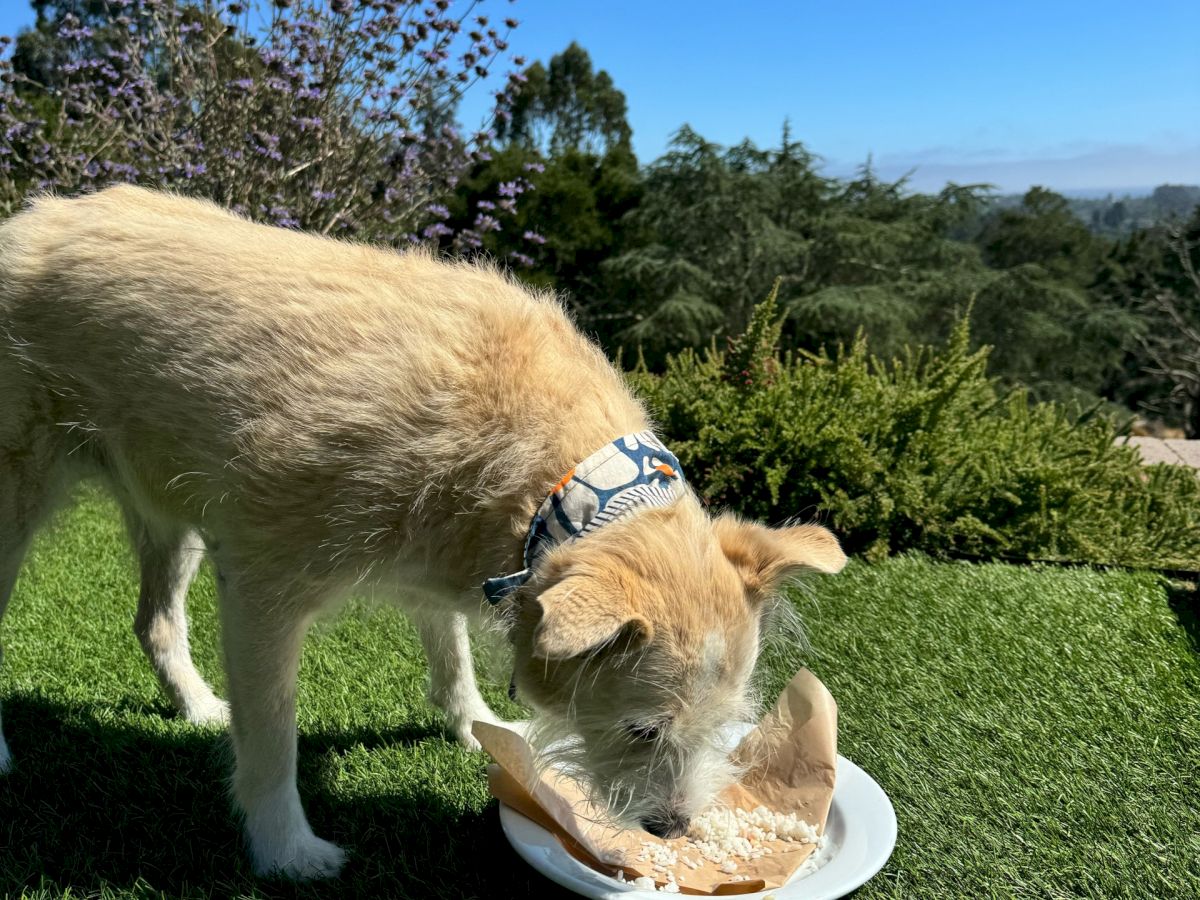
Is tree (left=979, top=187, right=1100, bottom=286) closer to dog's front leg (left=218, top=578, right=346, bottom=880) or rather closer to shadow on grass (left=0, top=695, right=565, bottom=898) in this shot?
shadow on grass (left=0, top=695, right=565, bottom=898)

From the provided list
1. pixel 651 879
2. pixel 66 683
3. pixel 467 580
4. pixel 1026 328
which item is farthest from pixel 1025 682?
pixel 1026 328

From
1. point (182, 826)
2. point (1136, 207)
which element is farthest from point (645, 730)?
point (1136, 207)

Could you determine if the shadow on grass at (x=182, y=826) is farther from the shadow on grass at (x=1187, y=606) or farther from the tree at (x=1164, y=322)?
the tree at (x=1164, y=322)

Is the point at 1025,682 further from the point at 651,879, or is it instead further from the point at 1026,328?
the point at 1026,328

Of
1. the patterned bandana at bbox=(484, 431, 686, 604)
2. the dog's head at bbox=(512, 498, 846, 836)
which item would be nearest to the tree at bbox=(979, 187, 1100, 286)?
the dog's head at bbox=(512, 498, 846, 836)

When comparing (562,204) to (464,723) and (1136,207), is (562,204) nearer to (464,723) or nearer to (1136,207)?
(464,723)

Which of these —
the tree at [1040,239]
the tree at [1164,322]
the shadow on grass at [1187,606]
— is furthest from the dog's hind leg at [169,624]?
the tree at [1040,239]
